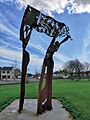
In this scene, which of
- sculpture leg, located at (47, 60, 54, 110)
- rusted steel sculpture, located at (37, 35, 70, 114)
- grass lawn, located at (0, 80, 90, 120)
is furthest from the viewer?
→ sculpture leg, located at (47, 60, 54, 110)

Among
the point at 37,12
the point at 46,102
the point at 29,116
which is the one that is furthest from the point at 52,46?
the point at 29,116

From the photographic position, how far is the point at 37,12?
12.5 metres

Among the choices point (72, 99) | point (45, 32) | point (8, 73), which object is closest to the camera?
point (45, 32)

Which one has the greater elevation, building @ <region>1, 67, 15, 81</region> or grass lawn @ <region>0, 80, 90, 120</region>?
building @ <region>1, 67, 15, 81</region>

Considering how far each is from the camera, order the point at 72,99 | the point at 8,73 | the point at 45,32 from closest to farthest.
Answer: the point at 45,32, the point at 72,99, the point at 8,73

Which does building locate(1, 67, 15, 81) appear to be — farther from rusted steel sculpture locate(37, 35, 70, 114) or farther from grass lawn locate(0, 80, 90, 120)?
rusted steel sculpture locate(37, 35, 70, 114)

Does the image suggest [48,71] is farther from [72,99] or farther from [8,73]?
[8,73]

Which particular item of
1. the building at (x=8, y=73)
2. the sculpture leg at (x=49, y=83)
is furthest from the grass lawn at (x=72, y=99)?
the building at (x=8, y=73)

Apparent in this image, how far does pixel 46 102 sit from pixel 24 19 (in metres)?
3.87

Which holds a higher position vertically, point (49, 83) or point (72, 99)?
point (49, 83)

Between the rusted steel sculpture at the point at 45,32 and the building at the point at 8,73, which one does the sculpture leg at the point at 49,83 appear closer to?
→ the rusted steel sculpture at the point at 45,32

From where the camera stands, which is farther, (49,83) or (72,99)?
(72,99)

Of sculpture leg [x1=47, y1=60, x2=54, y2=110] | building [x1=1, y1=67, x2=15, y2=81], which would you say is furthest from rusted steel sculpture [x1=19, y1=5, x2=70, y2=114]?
building [x1=1, y1=67, x2=15, y2=81]

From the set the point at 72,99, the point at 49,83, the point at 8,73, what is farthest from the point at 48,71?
the point at 8,73
